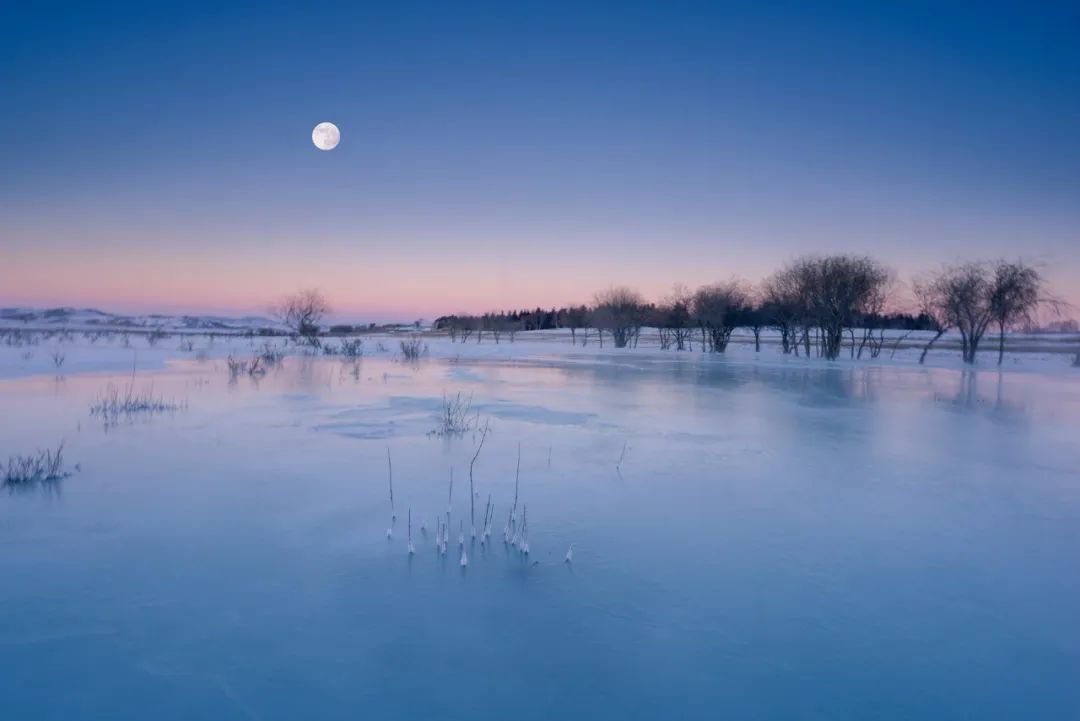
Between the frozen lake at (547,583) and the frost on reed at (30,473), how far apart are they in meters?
0.21

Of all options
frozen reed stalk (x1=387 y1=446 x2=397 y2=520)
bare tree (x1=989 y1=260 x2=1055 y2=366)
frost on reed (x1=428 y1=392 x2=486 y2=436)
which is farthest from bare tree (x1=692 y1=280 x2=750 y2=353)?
frozen reed stalk (x1=387 y1=446 x2=397 y2=520)

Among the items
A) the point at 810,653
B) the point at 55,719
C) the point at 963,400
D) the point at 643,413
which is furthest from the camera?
the point at 963,400

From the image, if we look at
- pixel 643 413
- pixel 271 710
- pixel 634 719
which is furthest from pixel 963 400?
pixel 271 710

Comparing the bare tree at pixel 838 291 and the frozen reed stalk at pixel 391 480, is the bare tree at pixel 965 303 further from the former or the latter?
the frozen reed stalk at pixel 391 480

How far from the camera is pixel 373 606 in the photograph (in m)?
3.56

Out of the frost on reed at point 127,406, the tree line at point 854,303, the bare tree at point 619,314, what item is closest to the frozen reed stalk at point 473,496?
the frost on reed at point 127,406

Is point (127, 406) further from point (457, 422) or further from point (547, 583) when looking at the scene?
point (547, 583)

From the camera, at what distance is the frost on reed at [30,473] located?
231 inches

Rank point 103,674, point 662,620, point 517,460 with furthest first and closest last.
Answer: point 517,460 → point 662,620 → point 103,674

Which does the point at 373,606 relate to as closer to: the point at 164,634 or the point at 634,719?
the point at 164,634

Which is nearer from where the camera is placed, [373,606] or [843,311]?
[373,606]

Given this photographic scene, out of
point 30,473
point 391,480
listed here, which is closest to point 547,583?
Answer: point 391,480

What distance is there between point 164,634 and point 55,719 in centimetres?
67

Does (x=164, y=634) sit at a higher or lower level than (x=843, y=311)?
lower
